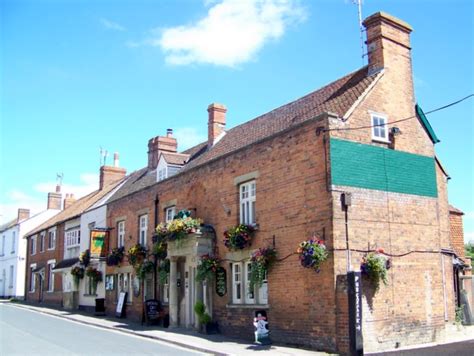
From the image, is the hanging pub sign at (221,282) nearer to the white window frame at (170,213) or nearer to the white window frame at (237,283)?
the white window frame at (237,283)

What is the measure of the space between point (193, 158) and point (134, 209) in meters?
4.42

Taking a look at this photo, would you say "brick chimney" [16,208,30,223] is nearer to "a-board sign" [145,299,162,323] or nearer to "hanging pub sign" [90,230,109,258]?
"hanging pub sign" [90,230,109,258]

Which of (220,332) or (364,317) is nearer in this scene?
(364,317)

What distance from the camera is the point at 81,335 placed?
63.6ft

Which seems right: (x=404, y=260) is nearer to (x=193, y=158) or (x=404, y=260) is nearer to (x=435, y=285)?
(x=435, y=285)

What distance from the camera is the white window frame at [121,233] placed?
2865 cm

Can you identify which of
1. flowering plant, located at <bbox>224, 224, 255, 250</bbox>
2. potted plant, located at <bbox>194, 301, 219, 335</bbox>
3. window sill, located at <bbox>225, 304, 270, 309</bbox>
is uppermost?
flowering plant, located at <bbox>224, 224, 255, 250</bbox>

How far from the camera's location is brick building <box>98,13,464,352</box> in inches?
591

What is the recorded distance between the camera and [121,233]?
94.9ft

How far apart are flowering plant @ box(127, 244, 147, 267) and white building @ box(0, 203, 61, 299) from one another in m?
29.4

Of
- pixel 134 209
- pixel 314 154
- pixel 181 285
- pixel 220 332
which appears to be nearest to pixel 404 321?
pixel 314 154

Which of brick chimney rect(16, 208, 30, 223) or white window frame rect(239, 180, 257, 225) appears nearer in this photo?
white window frame rect(239, 180, 257, 225)

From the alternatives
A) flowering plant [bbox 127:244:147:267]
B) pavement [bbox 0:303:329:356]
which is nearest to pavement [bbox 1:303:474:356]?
pavement [bbox 0:303:329:356]

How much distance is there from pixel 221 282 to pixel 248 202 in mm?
3076
